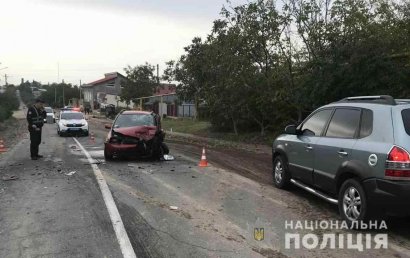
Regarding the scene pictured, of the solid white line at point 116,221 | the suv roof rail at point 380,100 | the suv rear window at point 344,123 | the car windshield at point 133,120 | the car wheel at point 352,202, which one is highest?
the suv roof rail at point 380,100

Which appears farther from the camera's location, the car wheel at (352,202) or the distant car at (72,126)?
the distant car at (72,126)

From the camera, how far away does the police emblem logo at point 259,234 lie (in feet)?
20.0

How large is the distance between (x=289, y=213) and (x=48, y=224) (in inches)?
138

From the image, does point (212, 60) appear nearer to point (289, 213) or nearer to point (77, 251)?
point (289, 213)

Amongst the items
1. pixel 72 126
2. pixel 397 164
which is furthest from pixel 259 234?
pixel 72 126

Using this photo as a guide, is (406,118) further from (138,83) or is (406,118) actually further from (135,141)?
(138,83)

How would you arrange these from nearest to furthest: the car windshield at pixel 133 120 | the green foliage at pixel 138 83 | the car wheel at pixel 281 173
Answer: the car wheel at pixel 281 173 → the car windshield at pixel 133 120 → the green foliage at pixel 138 83

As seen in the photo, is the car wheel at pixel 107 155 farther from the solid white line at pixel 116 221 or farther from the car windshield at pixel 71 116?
the car windshield at pixel 71 116

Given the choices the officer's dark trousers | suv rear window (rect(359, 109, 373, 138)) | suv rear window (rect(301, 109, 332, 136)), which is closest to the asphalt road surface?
suv rear window (rect(301, 109, 332, 136))

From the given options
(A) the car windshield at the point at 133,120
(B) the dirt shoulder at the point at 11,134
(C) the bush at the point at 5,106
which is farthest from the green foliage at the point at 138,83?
(A) the car windshield at the point at 133,120

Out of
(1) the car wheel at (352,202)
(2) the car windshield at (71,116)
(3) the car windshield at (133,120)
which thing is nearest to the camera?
(1) the car wheel at (352,202)

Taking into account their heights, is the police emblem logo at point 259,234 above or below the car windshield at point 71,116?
below

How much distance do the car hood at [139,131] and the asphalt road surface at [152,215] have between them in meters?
2.23

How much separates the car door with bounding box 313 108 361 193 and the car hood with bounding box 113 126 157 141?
7355 mm
